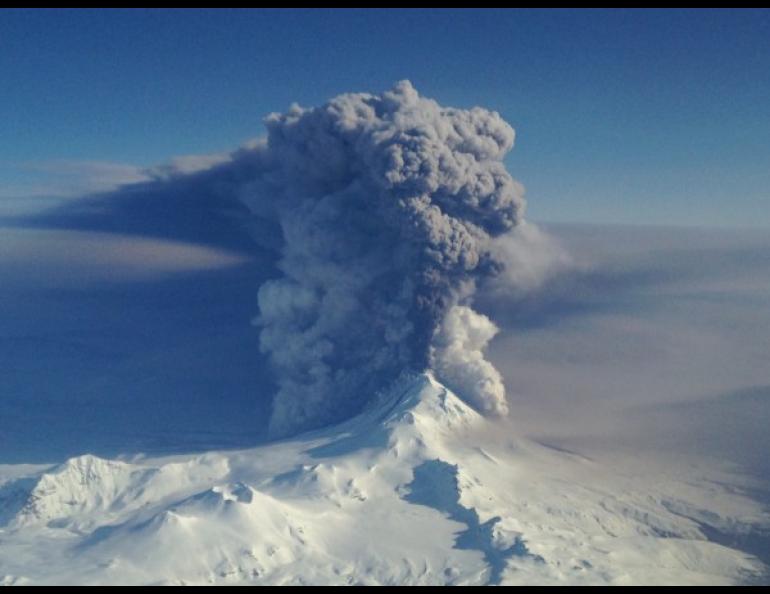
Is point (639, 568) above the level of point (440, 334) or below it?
below

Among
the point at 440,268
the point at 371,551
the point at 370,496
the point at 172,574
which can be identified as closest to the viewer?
the point at 172,574

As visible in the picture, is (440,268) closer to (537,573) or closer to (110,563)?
(537,573)

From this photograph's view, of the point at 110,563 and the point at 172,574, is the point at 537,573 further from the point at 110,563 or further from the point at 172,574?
the point at 110,563

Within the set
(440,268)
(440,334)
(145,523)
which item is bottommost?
(145,523)

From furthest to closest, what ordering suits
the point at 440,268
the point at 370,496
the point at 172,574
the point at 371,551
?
1. the point at 440,268
2. the point at 370,496
3. the point at 371,551
4. the point at 172,574

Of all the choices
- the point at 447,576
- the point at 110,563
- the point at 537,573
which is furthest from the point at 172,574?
the point at 537,573

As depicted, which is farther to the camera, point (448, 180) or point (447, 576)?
point (448, 180)

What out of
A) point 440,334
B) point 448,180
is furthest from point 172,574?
point 448,180
